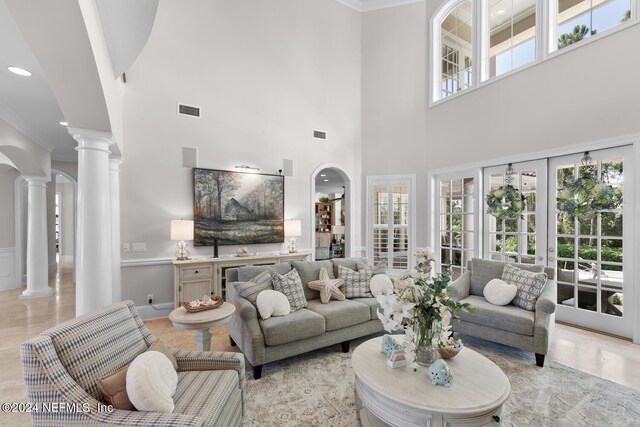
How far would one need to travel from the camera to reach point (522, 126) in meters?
4.52

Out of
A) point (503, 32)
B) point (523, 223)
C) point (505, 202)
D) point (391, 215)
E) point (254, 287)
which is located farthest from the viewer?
point (391, 215)

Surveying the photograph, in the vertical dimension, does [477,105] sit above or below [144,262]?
above

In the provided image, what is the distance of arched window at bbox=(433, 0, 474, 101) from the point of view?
546 cm

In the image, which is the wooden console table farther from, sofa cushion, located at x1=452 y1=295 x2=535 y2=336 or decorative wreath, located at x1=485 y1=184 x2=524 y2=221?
decorative wreath, located at x1=485 y1=184 x2=524 y2=221

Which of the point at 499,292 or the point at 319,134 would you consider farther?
the point at 319,134

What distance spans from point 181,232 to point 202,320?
2.30m

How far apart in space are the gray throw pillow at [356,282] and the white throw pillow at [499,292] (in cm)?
136

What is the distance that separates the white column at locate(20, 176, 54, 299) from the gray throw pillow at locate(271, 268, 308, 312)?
5.48 m

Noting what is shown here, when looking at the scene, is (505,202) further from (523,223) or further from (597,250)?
(597,250)

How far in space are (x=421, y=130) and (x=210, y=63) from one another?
4.12 metres

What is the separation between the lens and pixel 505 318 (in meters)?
3.08

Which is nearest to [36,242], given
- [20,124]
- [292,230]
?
[20,124]

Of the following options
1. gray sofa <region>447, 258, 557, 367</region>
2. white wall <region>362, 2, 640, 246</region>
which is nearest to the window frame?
white wall <region>362, 2, 640, 246</region>

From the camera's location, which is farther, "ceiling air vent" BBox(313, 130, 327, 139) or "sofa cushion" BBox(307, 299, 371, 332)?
"ceiling air vent" BBox(313, 130, 327, 139)
